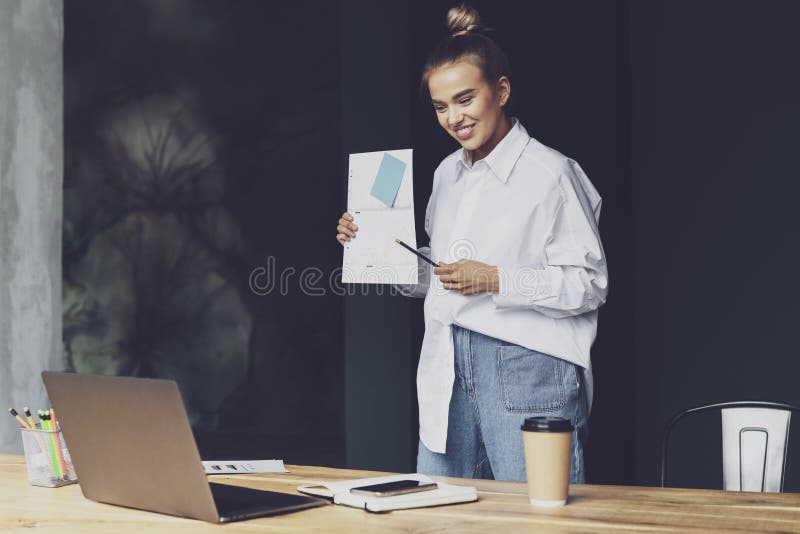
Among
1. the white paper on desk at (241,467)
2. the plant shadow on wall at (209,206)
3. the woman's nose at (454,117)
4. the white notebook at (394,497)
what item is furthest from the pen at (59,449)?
the plant shadow on wall at (209,206)

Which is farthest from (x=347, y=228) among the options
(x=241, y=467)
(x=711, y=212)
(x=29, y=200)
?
(x=711, y=212)

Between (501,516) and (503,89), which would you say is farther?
(503,89)

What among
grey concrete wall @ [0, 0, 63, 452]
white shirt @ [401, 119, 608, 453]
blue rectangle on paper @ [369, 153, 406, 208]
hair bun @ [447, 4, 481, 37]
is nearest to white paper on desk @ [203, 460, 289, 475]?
white shirt @ [401, 119, 608, 453]

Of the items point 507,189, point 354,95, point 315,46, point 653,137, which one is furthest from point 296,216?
point 507,189

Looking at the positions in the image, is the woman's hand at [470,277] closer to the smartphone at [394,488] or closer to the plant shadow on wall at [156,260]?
the smartphone at [394,488]

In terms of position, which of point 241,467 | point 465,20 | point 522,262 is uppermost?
point 465,20

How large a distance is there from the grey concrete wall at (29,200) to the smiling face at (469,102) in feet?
5.20

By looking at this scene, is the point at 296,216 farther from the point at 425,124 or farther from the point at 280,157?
the point at 425,124

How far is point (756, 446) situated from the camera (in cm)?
207

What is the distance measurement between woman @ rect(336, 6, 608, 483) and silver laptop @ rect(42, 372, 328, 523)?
794mm

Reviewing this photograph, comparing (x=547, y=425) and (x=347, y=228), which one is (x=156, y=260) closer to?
(x=347, y=228)

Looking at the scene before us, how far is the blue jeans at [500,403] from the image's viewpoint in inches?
83.0

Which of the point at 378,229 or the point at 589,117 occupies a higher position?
the point at 589,117

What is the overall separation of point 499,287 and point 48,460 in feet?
3.38
